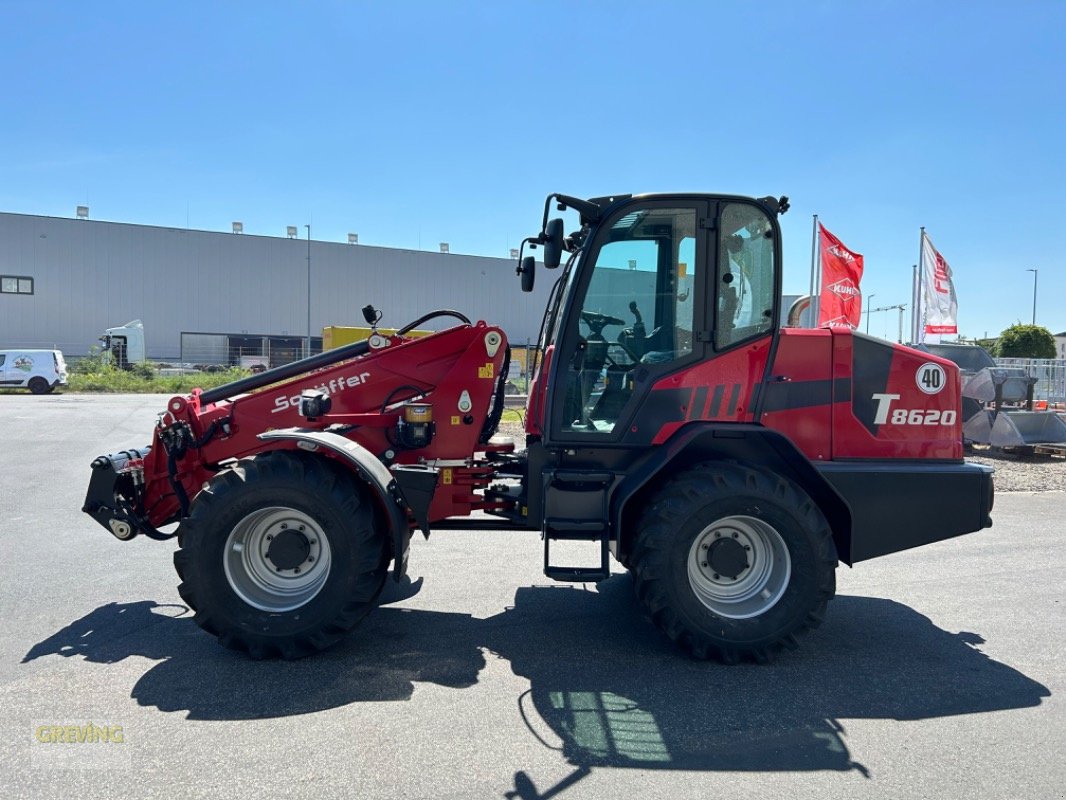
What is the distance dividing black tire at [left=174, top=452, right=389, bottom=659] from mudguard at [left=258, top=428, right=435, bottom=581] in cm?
12

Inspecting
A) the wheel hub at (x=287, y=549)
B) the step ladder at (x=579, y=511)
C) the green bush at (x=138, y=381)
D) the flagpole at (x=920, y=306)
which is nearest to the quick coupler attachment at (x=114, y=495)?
the wheel hub at (x=287, y=549)

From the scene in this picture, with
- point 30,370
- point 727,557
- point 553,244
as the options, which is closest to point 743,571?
point 727,557

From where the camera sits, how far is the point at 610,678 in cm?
404

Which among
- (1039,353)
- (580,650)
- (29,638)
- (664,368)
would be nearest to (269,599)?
(29,638)

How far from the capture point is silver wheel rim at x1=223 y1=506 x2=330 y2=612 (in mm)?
4355

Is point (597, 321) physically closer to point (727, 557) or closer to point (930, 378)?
point (727, 557)

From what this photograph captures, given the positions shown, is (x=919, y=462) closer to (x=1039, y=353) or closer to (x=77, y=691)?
(x=77, y=691)

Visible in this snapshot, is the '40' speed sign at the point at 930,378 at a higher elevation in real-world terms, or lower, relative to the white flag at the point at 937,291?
lower

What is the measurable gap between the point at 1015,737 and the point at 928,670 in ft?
2.48

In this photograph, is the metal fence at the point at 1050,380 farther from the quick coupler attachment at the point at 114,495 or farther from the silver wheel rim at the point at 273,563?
the quick coupler attachment at the point at 114,495

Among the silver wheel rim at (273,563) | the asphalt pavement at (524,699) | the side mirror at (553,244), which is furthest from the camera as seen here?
the silver wheel rim at (273,563)

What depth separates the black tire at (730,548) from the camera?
4.23 metres

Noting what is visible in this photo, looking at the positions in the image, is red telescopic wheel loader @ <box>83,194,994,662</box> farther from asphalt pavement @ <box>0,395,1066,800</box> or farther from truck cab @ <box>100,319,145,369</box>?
truck cab @ <box>100,319,145,369</box>

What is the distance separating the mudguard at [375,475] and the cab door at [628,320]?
3.50 ft
